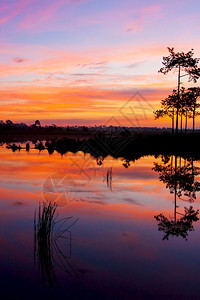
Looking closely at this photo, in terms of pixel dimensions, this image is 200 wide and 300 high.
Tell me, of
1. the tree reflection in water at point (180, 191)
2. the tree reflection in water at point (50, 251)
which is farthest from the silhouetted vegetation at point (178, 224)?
the tree reflection in water at point (50, 251)

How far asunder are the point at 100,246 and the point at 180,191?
770cm

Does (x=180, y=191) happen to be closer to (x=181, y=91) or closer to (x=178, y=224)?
(x=178, y=224)

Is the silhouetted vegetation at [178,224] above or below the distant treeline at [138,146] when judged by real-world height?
below

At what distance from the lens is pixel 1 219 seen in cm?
1027

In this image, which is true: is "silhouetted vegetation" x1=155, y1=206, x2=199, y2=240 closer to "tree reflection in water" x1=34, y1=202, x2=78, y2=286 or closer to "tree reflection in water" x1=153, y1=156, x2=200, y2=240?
"tree reflection in water" x1=153, y1=156, x2=200, y2=240

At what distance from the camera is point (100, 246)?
7.90 m

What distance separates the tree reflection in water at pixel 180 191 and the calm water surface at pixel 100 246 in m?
0.07

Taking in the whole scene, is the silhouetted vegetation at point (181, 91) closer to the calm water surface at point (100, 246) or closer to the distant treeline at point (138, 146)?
the distant treeline at point (138, 146)

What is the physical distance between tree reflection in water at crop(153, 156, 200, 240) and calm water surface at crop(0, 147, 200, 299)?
72 millimetres

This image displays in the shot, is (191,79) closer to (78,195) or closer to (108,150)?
(108,150)

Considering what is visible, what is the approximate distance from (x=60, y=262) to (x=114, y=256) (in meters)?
1.21

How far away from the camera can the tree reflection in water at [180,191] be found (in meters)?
9.37

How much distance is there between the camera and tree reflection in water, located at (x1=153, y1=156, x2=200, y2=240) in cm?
937

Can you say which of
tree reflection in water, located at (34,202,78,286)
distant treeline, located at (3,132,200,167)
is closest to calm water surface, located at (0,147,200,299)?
tree reflection in water, located at (34,202,78,286)
